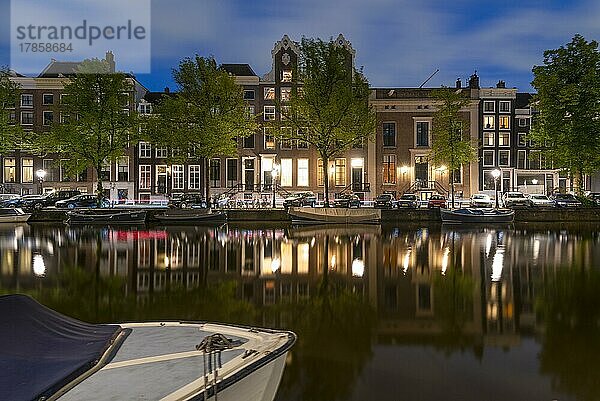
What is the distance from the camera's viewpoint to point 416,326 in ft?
35.2

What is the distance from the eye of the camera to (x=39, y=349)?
4883 millimetres

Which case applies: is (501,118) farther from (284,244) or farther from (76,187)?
(76,187)

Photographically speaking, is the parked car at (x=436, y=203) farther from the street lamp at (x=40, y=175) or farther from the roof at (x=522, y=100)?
the street lamp at (x=40, y=175)

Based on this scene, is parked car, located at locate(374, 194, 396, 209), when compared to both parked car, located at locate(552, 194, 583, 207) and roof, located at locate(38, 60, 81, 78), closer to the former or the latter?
parked car, located at locate(552, 194, 583, 207)

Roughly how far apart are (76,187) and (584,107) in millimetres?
50271

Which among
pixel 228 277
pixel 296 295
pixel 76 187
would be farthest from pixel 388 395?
pixel 76 187

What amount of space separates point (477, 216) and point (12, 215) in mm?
36319

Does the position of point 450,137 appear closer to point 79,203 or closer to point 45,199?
point 79,203

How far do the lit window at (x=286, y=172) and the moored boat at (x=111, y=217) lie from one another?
60.0 ft

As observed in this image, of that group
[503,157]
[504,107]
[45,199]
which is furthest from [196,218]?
[504,107]

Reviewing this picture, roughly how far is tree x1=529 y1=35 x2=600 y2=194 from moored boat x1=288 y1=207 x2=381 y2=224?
1616 cm

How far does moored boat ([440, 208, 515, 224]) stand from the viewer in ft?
130

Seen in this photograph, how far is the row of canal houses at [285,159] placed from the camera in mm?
54250

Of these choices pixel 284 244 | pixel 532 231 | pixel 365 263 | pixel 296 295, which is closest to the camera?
pixel 296 295
